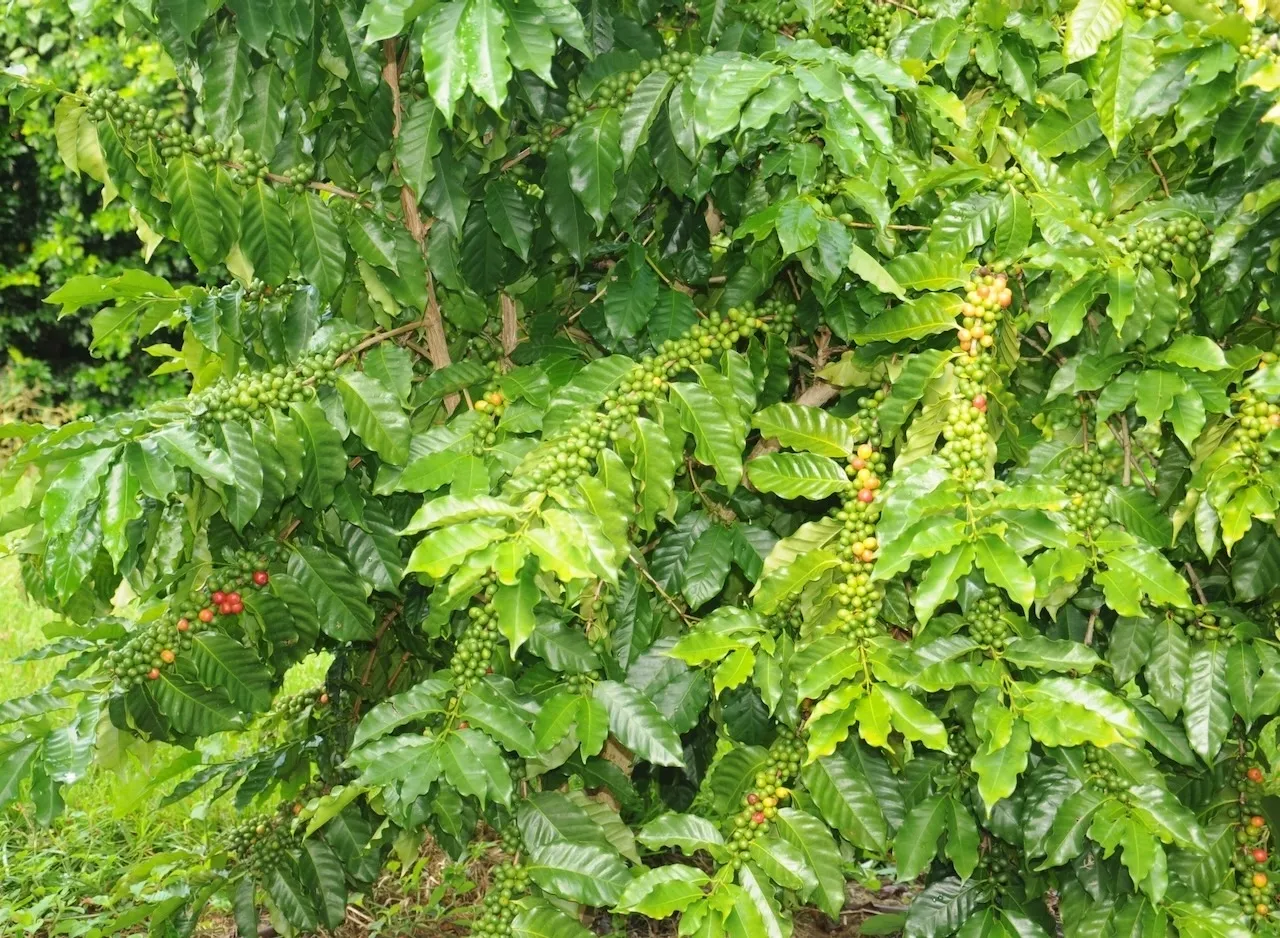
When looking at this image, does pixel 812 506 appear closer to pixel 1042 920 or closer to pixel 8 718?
pixel 1042 920

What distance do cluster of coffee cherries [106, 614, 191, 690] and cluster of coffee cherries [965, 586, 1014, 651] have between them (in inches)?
54.9

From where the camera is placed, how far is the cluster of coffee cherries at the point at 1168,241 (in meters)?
2.03

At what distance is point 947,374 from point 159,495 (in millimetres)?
1195

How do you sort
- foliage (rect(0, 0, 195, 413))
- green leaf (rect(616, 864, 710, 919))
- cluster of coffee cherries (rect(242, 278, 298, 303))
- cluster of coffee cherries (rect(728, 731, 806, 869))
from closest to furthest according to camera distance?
green leaf (rect(616, 864, 710, 919)) < cluster of coffee cherries (rect(728, 731, 806, 869)) < cluster of coffee cherries (rect(242, 278, 298, 303)) < foliage (rect(0, 0, 195, 413))

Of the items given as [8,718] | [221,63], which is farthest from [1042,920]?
[221,63]

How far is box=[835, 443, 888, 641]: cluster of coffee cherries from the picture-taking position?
6.73 ft

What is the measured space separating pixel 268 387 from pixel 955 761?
1.34 metres

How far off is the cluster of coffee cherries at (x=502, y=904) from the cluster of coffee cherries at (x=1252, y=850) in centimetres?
123

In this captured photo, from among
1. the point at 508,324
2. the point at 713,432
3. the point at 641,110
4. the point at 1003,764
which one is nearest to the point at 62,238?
the point at 508,324

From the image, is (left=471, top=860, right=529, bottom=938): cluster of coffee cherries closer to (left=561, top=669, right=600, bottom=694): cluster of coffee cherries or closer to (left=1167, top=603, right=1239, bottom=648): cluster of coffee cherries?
(left=561, top=669, right=600, bottom=694): cluster of coffee cherries

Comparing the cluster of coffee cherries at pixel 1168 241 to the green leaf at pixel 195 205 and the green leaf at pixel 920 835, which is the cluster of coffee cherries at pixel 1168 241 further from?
the green leaf at pixel 195 205

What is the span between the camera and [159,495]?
75.2 inches

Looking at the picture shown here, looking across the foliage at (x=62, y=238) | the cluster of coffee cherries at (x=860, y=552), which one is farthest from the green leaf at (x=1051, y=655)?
the foliage at (x=62, y=238)

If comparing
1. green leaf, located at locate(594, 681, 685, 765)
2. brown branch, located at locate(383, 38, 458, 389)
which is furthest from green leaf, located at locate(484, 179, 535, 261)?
green leaf, located at locate(594, 681, 685, 765)
